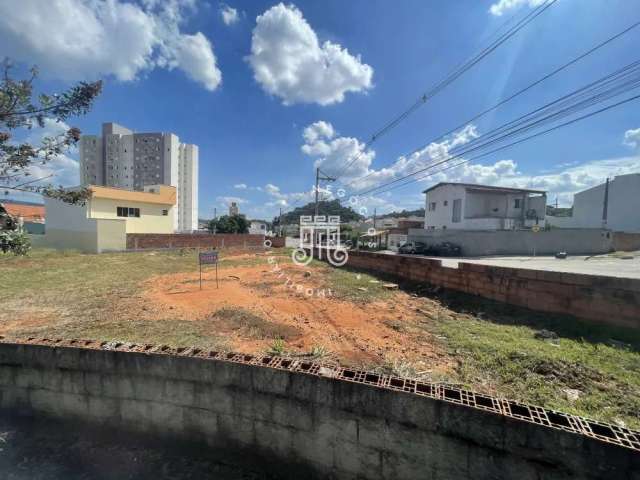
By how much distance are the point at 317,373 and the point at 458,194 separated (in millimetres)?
24150

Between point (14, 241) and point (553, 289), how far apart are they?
7.16 m

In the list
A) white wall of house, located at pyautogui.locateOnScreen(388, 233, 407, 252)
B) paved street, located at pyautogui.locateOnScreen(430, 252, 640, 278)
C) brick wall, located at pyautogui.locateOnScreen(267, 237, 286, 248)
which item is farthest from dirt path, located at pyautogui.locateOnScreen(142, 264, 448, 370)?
white wall of house, located at pyautogui.locateOnScreen(388, 233, 407, 252)

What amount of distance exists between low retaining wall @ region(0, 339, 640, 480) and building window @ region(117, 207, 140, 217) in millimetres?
22282

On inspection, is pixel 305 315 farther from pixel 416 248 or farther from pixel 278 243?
pixel 278 243

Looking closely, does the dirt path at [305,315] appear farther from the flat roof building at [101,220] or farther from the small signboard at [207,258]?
the flat roof building at [101,220]

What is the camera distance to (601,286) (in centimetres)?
414

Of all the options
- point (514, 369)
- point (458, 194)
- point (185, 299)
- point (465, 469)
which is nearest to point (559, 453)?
point (465, 469)

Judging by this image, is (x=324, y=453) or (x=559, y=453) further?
(x=324, y=453)

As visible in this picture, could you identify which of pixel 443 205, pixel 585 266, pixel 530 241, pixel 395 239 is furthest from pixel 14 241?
pixel 395 239

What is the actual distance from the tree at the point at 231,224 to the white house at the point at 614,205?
3869cm

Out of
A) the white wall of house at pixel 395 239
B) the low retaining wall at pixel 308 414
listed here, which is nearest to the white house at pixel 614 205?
the white wall of house at pixel 395 239

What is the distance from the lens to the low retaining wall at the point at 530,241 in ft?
56.2

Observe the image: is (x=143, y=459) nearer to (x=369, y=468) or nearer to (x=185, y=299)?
(x=369, y=468)

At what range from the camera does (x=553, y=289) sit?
15.5ft
